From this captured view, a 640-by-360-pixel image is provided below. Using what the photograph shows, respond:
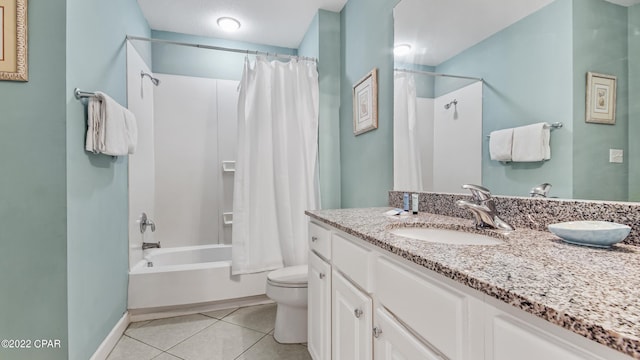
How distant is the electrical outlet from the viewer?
778 mm

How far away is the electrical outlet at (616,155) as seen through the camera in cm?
78

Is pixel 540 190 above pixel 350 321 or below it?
above

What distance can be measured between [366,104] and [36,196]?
6.21 ft

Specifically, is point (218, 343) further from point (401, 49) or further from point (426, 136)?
point (401, 49)

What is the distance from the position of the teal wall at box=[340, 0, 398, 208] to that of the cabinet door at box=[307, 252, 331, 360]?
689 millimetres

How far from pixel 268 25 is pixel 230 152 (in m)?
1.33

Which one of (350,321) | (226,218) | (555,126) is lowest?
(350,321)

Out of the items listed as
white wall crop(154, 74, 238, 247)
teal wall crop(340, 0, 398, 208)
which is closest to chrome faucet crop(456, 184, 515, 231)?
teal wall crop(340, 0, 398, 208)

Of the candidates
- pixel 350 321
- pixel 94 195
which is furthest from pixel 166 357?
pixel 350 321

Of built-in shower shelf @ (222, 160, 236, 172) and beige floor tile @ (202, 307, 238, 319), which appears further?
built-in shower shelf @ (222, 160, 236, 172)

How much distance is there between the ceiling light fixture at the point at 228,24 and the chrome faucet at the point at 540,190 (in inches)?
106

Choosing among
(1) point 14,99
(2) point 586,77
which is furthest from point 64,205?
(2) point 586,77

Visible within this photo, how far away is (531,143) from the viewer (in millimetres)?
973

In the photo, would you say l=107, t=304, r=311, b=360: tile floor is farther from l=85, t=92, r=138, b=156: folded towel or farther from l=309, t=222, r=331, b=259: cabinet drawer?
l=85, t=92, r=138, b=156: folded towel
